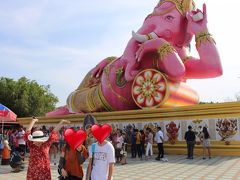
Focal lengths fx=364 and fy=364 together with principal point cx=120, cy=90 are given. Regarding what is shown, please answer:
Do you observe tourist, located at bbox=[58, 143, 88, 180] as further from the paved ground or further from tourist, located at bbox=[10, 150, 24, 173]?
tourist, located at bbox=[10, 150, 24, 173]

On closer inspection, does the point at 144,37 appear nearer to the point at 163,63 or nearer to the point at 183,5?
the point at 163,63

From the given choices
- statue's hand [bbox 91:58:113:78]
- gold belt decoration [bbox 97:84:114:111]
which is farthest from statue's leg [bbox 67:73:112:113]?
statue's hand [bbox 91:58:113:78]

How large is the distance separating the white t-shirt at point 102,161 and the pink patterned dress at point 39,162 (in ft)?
2.85

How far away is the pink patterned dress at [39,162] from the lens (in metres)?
5.27

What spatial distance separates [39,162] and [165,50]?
38.6ft

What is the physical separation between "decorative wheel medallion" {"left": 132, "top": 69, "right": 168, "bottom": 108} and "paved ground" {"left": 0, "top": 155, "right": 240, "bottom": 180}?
4.11 metres

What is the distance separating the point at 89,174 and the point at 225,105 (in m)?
11.3

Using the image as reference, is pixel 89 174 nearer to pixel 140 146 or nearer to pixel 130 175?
pixel 130 175

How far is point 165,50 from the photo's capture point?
16.3 metres

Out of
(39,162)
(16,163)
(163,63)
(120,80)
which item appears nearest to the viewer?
(39,162)

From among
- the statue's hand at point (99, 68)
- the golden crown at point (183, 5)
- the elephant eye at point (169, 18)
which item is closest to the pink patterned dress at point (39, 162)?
the elephant eye at point (169, 18)

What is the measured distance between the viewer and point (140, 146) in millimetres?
15125

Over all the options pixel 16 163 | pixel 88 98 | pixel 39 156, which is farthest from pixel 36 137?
pixel 88 98

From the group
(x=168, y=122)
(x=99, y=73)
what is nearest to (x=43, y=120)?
(x=99, y=73)
